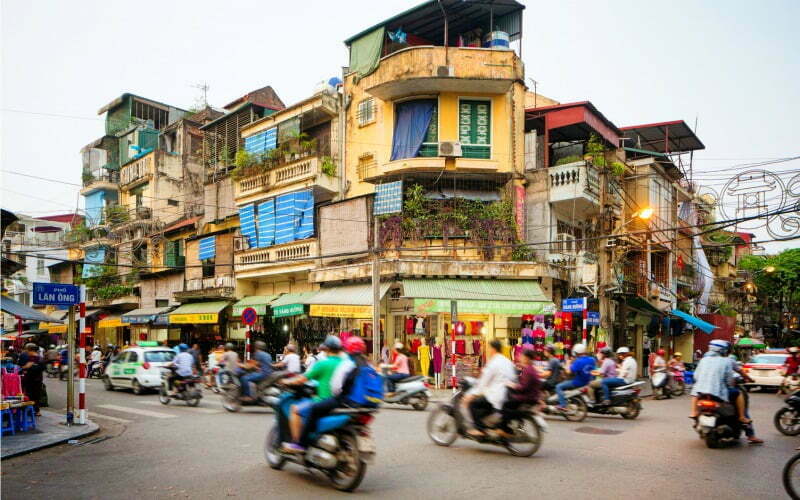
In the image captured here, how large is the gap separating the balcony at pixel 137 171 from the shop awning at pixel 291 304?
50.6ft

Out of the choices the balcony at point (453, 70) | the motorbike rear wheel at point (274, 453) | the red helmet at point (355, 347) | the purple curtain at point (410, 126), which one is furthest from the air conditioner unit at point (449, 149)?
the motorbike rear wheel at point (274, 453)

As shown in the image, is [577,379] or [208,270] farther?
[208,270]

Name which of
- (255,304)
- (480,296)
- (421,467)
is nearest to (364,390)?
(421,467)

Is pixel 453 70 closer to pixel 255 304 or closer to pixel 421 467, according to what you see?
pixel 255 304

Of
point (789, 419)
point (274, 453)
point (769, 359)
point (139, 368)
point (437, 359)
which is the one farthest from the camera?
point (769, 359)

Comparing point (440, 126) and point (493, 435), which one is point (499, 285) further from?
point (493, 435)

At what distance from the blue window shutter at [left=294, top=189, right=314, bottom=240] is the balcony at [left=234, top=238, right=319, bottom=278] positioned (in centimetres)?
35

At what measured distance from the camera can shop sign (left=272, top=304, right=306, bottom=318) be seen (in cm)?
2278

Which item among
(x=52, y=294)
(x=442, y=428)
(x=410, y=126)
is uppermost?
(x=410, y=126)

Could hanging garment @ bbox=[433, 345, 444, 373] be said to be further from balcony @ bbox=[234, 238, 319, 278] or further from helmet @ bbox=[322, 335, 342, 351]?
helmet @ bbox=[322, 335, 342, 351]

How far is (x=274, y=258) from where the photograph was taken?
25.5 m

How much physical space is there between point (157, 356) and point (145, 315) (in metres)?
13.8

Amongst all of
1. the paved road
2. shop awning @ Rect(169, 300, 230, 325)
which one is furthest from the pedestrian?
shop awning @ Rect(169, 300, 230, 325)

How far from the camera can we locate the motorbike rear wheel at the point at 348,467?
6.50 meters
